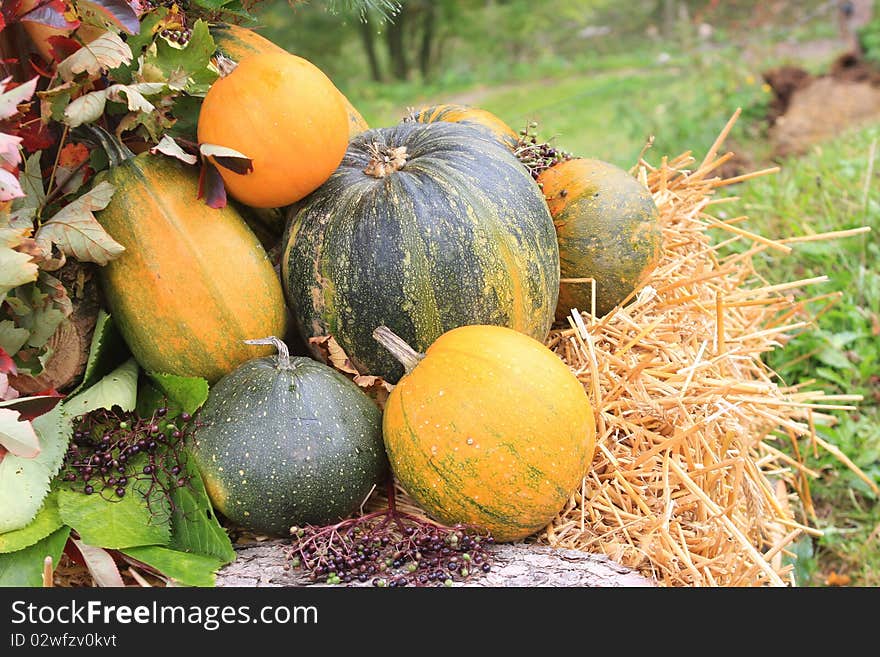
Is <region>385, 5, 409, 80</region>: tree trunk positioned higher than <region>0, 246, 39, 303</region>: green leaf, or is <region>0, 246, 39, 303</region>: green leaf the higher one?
<region>0, 246, 39, 303</region>: green leaf

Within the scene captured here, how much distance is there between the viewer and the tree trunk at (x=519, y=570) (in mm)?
1746

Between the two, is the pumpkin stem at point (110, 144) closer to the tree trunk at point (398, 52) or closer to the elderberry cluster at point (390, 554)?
the elderberry cluster at point (390, 554)

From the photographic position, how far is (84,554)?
182 centimetres

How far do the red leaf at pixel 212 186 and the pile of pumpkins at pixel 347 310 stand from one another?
5cm

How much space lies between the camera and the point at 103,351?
6.83 ft

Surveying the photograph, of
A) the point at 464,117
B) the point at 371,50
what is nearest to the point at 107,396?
the point at 464,117

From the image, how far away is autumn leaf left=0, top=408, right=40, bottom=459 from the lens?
1.73m

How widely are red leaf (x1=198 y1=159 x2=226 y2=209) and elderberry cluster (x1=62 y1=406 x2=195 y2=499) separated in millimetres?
505

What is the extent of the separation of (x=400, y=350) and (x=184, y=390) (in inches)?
20.2

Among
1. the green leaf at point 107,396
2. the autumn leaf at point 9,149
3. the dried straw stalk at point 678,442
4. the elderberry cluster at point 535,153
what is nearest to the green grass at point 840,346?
the dried straw stalk at point 678,442

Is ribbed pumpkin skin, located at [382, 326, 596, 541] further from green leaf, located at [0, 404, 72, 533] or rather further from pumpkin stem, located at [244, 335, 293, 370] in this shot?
green leaf, located at [0, 404, 72, 533]

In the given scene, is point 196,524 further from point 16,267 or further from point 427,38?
point 427,38

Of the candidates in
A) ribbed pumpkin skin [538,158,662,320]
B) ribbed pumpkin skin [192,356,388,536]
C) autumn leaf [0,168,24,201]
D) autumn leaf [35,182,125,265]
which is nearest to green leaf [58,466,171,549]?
ribbed pumpkin skin [192,356,388,536]
